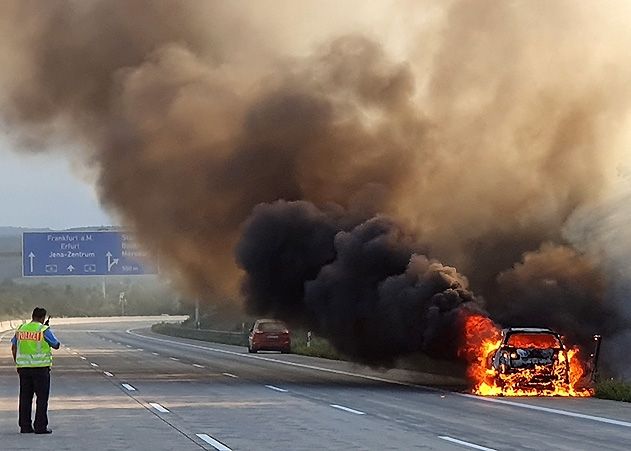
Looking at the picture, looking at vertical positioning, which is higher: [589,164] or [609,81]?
[609,81]

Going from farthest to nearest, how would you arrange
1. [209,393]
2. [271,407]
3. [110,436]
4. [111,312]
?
[111,312]
[209,393]
[271,407]
[110,436]

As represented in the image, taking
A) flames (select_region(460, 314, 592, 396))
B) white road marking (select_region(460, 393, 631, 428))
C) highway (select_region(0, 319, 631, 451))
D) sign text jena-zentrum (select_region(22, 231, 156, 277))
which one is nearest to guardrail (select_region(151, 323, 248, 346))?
sign text jena-zentrum (select_region(22, 231, 156, 277))

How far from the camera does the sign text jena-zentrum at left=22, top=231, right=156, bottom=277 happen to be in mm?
73188

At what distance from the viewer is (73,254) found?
73125 millimetres

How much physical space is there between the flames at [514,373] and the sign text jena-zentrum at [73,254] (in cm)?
4462

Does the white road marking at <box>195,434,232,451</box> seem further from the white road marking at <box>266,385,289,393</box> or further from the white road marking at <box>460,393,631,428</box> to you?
the white road marking at <box>266,385,289,393</box>

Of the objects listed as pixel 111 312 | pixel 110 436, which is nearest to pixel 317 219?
pixel 110 436

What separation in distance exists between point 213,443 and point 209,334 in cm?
5963

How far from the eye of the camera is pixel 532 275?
1358 inches

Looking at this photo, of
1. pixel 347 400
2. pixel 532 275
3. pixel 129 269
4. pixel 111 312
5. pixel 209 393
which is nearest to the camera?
pixel 347 400

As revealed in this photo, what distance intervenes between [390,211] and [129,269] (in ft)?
126

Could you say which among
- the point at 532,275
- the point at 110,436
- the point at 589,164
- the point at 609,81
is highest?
the point at 609,81

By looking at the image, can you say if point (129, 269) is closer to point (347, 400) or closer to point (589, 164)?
point (589, 164)

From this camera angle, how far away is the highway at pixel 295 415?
1777 cm
